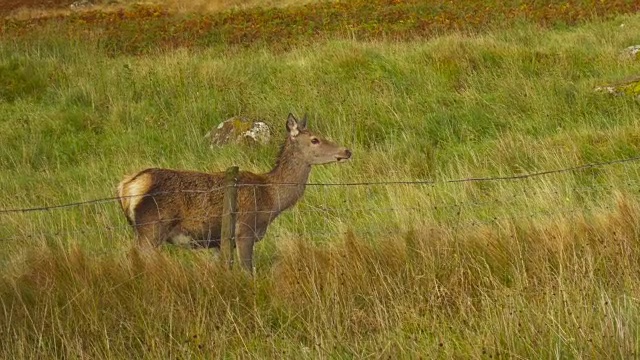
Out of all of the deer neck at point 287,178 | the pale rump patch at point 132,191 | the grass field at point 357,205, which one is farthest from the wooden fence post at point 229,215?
the deer neck at point 287,178

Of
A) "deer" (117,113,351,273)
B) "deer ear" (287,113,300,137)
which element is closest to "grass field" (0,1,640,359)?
"deer" (117,113,351,273)

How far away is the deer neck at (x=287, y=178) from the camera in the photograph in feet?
30.9

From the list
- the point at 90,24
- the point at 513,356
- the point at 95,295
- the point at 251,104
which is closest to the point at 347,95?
the point at 251,104

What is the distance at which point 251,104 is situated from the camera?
16.0 meters

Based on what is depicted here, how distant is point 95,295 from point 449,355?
2581 mm

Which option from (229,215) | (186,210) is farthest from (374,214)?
(229,215)

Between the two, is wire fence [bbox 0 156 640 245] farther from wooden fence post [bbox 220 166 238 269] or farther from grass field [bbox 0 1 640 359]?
wooden fence post [bbox 220 166 238 269]

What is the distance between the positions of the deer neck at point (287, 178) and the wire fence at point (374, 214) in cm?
8

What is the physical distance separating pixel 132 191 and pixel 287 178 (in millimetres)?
1788

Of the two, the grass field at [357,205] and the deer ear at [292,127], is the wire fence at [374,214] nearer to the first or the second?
the grass field at [357,205]

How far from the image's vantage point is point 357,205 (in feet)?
33.8

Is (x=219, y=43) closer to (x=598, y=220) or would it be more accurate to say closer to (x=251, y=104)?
(x=251, y=104)

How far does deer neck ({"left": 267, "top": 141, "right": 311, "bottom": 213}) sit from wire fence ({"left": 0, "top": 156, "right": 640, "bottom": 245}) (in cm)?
8

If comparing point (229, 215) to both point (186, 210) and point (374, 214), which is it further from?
point (374, 214)
